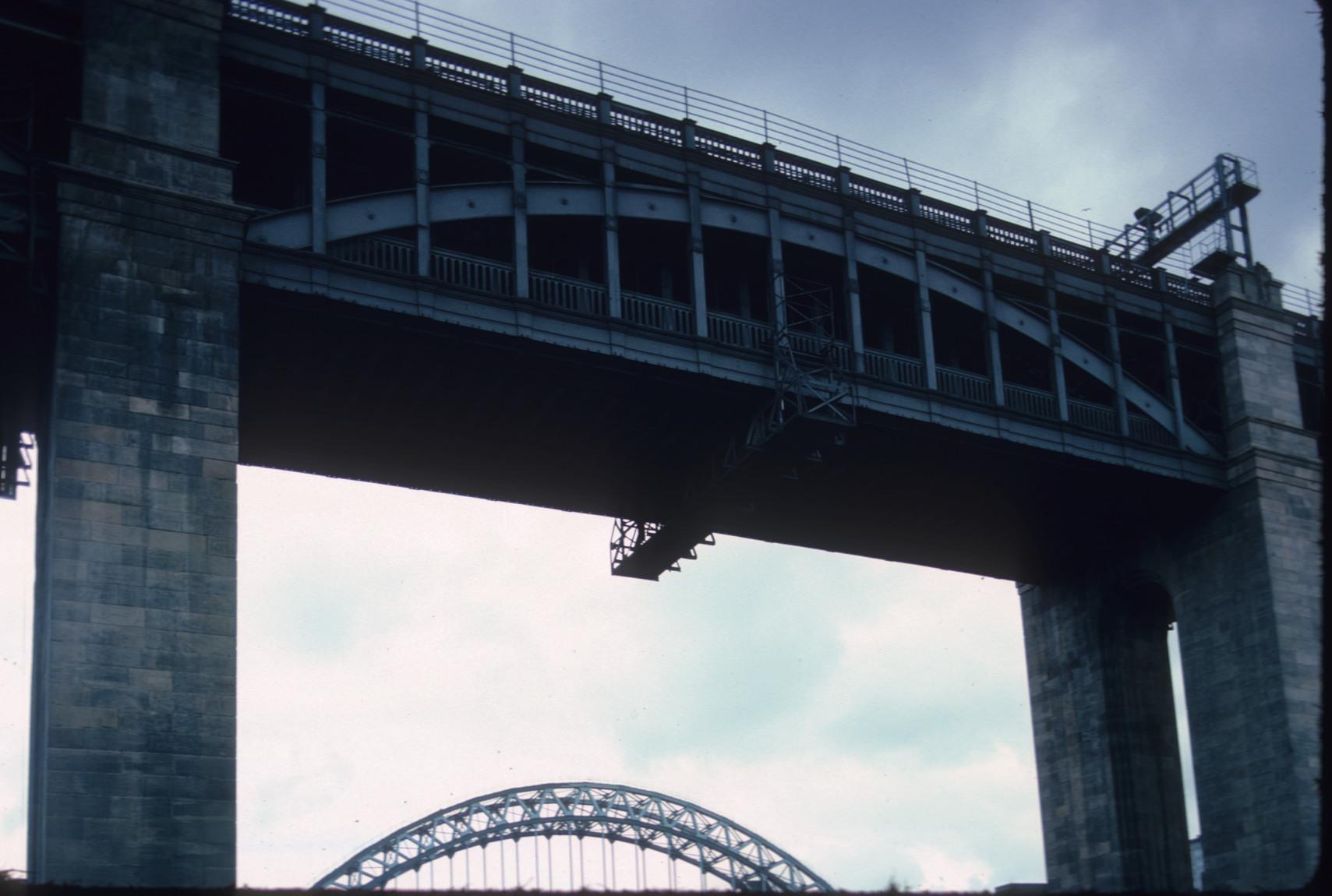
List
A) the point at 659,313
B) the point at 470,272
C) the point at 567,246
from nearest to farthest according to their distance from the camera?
the point at 470,272, the point at 659,313, the point at 567,246

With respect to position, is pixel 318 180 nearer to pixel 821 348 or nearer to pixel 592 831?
pixel 821 348

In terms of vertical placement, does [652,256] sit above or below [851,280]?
Result: above

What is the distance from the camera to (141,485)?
31812 millimetres

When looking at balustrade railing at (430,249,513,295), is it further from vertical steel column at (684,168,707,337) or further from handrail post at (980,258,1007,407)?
handrail post at (980,258,1007,407)

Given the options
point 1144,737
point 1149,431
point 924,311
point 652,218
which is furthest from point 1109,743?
point 652,218

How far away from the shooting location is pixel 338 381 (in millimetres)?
40469

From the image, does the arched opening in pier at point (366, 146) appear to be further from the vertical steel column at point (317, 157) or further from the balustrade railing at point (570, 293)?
the balustrade railing at point (570, 293)

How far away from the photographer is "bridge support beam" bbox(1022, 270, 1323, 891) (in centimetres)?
4672

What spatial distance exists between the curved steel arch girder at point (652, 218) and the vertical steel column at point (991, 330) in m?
0.22

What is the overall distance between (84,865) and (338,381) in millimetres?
14677

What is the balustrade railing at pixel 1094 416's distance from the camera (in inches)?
1875

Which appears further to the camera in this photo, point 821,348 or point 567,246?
point 567,246

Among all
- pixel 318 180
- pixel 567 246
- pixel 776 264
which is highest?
pixel 567 246

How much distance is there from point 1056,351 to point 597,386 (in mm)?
13458
